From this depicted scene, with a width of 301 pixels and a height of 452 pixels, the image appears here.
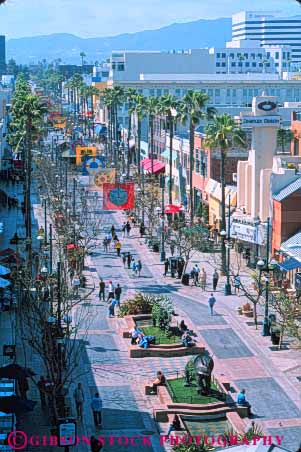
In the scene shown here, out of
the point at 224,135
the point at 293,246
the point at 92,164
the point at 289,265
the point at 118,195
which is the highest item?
the point at 224,135

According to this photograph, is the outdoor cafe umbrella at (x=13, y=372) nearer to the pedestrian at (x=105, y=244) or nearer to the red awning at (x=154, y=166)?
the pedestrian at (x=105, y=244)

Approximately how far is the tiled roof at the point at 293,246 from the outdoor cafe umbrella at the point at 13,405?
2510 cm

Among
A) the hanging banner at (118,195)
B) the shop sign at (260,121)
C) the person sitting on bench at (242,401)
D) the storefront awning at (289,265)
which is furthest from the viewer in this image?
the hanging banner at (118,195)

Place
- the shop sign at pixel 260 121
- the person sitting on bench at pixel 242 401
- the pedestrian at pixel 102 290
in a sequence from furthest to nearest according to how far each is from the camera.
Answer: the shop sign at pixel 260 121 < the pedestrian at pixel 102 290 < the person sitting on bench at pixel 242 401

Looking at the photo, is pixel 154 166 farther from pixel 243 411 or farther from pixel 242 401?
pixel 243 411

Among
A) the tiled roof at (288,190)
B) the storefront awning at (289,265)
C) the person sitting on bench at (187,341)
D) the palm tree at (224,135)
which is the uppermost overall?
the palm tree at (224,135)

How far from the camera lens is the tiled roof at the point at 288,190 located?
56281 mm

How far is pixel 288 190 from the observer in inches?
2235

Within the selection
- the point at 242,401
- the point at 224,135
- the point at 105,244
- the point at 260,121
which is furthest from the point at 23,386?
the point at 260,121

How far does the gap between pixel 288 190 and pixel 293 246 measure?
4.62 metres

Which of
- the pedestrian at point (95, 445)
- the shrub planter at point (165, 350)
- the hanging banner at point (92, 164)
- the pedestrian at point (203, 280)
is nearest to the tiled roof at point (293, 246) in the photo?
the pedestrian at point (203, 280)

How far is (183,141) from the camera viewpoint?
87.7 m

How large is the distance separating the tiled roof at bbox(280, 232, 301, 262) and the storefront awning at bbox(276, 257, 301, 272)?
0.35m

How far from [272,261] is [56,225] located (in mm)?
16552
